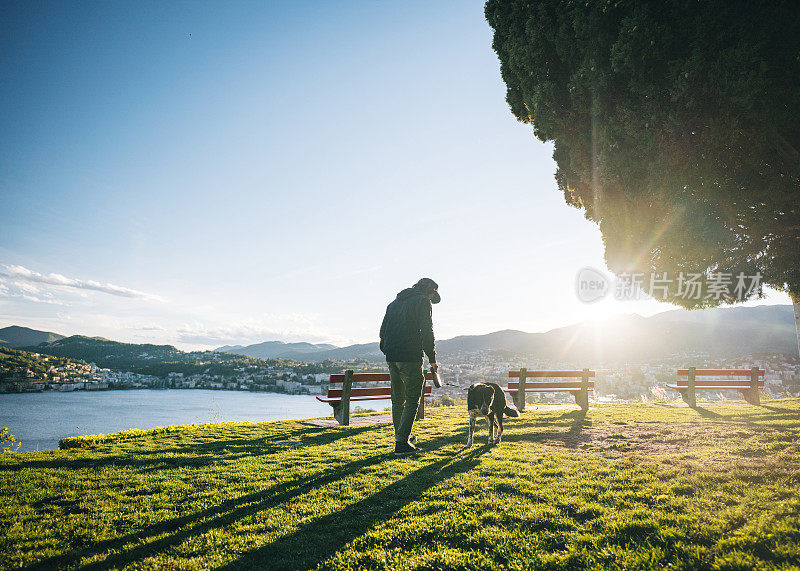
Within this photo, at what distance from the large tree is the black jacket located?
555 centimetres

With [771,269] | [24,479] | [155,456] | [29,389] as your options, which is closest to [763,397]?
[771,269]

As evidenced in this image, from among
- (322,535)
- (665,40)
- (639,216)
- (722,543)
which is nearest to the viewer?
(722,543)

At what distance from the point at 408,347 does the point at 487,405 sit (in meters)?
1.97

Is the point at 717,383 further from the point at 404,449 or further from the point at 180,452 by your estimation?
the point at 180,452

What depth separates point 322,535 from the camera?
3107 millimetres

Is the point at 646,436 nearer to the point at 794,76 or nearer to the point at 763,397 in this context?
the point at 794,76

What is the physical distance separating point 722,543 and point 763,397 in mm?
19709

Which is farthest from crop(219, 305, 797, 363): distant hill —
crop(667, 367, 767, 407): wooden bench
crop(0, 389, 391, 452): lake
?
crop(667, 367, 767, 407): wooden bench

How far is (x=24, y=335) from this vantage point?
558ft

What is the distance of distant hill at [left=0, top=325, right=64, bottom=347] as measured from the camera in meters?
163

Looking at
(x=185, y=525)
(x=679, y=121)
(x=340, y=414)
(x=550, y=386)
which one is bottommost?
(x=340, y=414)

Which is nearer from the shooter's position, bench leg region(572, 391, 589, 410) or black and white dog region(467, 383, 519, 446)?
black and white dog region(467, 383, 519, 446)

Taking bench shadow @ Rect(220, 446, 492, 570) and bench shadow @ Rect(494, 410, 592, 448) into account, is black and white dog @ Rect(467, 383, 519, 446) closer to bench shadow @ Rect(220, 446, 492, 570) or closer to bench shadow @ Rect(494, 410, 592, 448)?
bench shadow @ Rect(494, 410, 592, 448)

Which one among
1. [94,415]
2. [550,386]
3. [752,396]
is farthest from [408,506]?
[94,415]
